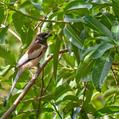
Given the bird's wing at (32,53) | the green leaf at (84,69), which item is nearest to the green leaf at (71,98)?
the green leaf at (84,69)

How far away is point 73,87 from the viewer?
5.79 ft

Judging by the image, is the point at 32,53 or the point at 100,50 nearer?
the point at 100,50

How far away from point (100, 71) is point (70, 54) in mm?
466

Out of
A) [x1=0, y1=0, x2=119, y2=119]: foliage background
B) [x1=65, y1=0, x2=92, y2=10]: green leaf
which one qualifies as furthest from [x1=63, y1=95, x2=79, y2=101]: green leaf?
[x1=65, y1=0, x2=92, y2=10]: green leaf

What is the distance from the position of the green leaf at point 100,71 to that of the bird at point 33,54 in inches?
14.3

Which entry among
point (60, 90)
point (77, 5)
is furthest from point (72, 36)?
point (60, 90)

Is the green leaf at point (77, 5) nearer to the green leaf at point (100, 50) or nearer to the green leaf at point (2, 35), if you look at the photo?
the green leaf at point (100, 50)

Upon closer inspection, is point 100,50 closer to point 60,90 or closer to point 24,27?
point 60,90

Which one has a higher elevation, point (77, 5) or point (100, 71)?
point (77, 5)

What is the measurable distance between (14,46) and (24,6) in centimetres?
65

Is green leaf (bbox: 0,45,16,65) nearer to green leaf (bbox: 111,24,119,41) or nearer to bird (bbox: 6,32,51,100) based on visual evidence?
bird (bbox: 6,32,51,100)

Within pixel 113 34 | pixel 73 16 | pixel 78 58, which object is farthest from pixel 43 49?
pixel 113 34

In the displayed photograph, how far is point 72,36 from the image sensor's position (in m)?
1.44

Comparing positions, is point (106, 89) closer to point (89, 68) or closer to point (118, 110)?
point (118, 110)
